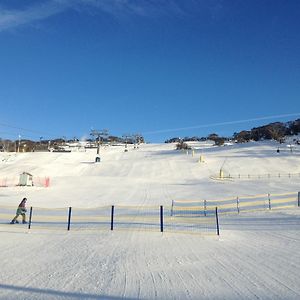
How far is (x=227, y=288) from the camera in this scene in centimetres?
770

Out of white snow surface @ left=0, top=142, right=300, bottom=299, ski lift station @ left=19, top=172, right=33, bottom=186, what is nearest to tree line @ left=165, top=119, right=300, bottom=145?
ski lift station @ left=19, top=172, right=33, bottom=186

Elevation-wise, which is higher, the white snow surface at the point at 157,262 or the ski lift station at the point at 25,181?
the ski lift station at the point at 25,181

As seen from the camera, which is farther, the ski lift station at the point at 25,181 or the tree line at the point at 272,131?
the tree line at the point at 272,131

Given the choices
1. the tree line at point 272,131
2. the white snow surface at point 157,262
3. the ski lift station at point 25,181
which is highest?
the tree line at point 272,131

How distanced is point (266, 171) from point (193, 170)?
49.1 feet

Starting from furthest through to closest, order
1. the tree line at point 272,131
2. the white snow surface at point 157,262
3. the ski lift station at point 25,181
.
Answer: the tree line at point 272,131, the ski lift station at point 25,181, the white snow surface at point 157,262

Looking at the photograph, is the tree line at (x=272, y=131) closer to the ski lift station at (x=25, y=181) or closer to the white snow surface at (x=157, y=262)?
the ski lift station at (x=25, y=181)

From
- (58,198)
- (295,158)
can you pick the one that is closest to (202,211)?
(58,198)

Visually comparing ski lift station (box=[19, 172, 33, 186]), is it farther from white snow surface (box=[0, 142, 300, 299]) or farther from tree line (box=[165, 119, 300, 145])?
tree line (box=[165, 119, 300, 145])

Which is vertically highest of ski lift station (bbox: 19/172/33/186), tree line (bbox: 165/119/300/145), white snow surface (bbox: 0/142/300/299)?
tree line (bbox: 165/119/300/145)

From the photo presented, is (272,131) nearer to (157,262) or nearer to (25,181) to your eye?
(25,181)

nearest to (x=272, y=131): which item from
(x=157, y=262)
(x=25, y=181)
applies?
(x=25, y=181)

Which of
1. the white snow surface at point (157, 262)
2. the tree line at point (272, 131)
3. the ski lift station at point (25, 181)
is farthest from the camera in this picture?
the tree line at point (272, 131)

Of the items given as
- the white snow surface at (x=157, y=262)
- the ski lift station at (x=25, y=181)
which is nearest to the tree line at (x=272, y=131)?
the ski lift station at (x=25, y=181)
